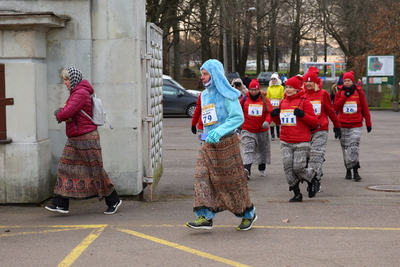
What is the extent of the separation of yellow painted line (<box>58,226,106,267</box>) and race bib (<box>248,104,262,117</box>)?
4578 millimetres

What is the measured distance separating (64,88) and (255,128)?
3738 mm

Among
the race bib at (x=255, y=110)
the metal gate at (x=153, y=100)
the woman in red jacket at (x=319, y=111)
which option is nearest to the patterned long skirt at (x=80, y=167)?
the metal gate at (x=153, y=100)

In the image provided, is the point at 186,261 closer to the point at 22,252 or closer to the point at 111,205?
the point at 22,252

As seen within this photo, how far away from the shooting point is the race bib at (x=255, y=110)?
10.9 m

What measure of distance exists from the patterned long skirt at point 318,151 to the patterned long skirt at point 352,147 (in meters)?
1.17

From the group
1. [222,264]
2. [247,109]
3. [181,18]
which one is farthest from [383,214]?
[181,18]

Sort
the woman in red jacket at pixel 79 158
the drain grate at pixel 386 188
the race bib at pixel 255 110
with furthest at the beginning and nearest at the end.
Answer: the race bib at pixel 255 110 → the drain grate at pixel 386 188 → the woman in red jacket at pixel 79 158

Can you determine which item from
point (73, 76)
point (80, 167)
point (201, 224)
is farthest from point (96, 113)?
point (201, 224)

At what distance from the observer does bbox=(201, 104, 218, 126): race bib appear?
6660 mm

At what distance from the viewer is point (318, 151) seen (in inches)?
377

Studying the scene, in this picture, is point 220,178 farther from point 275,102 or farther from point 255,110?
point 275,102

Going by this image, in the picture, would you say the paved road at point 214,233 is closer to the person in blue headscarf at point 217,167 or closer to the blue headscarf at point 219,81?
the person in blue headscarf at point 217,167

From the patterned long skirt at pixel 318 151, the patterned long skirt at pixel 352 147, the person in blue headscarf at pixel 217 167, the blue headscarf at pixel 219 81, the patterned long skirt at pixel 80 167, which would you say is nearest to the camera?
the blue headscarf at pixel 219 81

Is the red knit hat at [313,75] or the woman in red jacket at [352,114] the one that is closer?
the red knit hat at [313,75]
